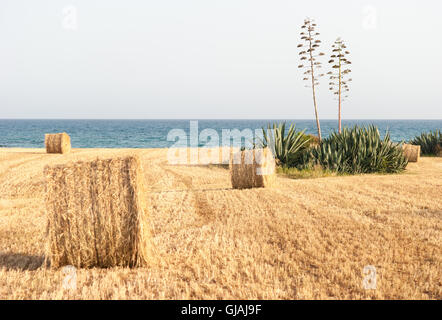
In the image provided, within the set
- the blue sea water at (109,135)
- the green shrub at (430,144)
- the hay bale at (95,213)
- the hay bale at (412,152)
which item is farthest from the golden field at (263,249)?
the green shrub at (430,144)

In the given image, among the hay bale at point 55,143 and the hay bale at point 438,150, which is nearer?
the hay bale at point 438,150

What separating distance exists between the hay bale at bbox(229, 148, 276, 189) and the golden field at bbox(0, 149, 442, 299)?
725 mm

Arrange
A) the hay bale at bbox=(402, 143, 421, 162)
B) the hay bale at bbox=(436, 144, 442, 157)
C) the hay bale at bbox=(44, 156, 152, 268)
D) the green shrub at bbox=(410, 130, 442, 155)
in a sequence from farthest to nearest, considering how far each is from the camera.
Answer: the green shrub at bbox=(410, 130, 442, 155) < the hay bale at bbox=(436, 144, 442, 157) < the hay bale at bbox=(402, 143, 421, 162) < the hay bale at bbox=(44, 156, 152, 268)

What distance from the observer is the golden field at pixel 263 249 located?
4.12 meters

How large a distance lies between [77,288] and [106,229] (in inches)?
32.2

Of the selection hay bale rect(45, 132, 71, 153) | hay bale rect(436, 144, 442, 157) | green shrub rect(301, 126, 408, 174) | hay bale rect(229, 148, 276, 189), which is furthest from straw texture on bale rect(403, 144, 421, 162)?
hay bale rect(45, 132, 71, 153)

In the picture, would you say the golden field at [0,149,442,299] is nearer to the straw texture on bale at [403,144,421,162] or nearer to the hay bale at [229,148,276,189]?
the hay bale at [229,148,276,189]

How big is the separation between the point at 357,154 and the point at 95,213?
12.7 meters

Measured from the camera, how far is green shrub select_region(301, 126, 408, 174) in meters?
15.2

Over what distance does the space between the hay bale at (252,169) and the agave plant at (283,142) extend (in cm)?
405

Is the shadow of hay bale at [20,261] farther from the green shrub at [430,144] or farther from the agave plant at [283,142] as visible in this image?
the green shrub at [430,144]

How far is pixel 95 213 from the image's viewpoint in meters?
4.74

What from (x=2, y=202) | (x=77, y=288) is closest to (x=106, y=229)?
(x=77, y=288)

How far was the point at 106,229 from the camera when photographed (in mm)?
4781
